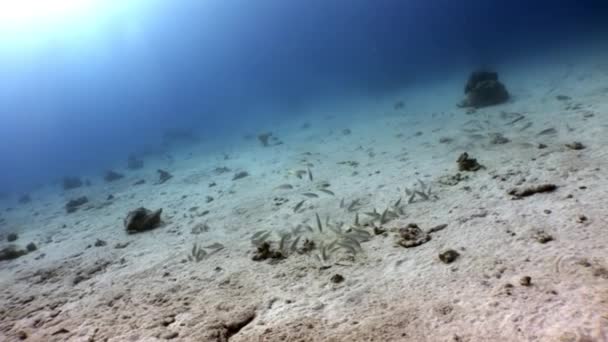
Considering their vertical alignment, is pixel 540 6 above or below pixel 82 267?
above

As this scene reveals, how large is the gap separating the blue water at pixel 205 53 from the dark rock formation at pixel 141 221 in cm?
7674

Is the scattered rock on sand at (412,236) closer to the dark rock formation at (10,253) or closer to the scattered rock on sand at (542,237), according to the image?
the scattered rock on sand at (542,237)

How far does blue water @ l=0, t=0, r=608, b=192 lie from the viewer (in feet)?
299

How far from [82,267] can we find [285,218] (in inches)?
195

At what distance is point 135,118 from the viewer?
104 meters

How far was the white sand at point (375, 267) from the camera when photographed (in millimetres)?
3402

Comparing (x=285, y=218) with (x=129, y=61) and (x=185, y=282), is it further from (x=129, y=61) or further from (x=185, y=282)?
(x=129, y=61)

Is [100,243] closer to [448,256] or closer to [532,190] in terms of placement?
[448,256]

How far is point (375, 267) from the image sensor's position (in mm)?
4785

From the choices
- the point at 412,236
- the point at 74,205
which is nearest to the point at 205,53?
the point at 74,205

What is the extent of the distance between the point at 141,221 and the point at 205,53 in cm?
14993

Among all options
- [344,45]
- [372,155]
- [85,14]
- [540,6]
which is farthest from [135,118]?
[540,6]

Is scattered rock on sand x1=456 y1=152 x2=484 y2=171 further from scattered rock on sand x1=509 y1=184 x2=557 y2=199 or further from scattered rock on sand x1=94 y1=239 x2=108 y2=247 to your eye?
scattered rock on sand x1=94 y1=239 x2=108 y2=247

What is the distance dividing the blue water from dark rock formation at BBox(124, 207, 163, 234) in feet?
252
